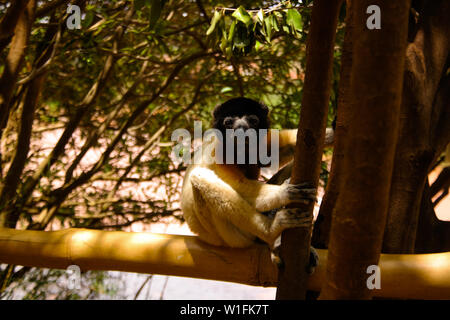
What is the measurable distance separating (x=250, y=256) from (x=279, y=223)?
0.42m

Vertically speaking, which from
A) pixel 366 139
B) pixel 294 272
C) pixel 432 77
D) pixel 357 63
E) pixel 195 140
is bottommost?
pixel 294 272

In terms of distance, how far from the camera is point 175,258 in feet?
9.13

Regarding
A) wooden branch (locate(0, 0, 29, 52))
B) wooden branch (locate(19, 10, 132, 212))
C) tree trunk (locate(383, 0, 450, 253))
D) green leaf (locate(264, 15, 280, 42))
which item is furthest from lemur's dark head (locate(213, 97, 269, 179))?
wooden branch (locate(19, 10, 132, 212))

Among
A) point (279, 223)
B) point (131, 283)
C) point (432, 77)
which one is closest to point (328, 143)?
point (432, 77)

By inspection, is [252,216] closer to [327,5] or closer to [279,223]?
[279,223]

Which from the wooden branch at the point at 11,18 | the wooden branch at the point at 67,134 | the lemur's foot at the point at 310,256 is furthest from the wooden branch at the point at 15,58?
the lemur's foot at the point at 310,256

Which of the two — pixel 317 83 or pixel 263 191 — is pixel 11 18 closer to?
pixel 263 191

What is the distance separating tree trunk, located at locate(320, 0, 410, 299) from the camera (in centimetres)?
148

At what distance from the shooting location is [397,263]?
2408 millimetres

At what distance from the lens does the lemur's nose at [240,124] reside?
310cm

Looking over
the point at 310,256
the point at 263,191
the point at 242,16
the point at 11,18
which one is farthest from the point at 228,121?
the point at 11,18

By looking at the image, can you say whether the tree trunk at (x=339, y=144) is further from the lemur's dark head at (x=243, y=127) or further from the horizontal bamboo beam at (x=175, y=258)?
the lemur's dark head at (x=243, y=127)

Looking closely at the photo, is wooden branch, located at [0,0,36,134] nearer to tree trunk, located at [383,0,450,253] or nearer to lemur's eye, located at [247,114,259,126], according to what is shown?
lemur's eye, located at [247,114,259,126]

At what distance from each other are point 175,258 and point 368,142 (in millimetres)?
1621
